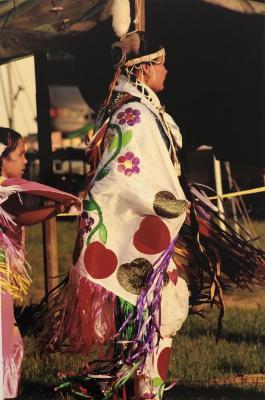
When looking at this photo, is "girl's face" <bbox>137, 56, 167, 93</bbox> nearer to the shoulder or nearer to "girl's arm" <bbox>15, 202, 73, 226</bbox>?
the shoulder

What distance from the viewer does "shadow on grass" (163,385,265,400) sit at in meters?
5.21

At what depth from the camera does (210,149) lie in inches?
223

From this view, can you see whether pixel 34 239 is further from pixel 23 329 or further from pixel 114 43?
pixel 114 43

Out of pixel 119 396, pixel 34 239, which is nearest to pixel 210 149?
pixel 119 396

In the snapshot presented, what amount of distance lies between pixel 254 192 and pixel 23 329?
4.70 feet

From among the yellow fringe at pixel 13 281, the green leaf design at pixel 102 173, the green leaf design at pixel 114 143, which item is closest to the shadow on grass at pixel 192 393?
the yellow fringe at pixel 13 281

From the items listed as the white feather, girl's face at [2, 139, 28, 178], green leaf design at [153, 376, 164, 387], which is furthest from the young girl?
the white feather

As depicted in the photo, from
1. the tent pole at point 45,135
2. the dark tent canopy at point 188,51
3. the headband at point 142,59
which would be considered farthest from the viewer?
the tent pole at point 45,135

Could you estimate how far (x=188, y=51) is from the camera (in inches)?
215

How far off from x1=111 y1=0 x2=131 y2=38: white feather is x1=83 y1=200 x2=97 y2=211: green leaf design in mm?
823

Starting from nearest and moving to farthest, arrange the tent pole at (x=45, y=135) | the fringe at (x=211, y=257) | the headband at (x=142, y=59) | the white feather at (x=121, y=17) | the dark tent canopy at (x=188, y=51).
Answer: the headband at (x=142, y=59) < the fringe at (x=211, y=257) < the white feather at (x=121, y=17) < the dark tent canopy at (x=188, y=51) < the tent pole at (x=45, y=135)

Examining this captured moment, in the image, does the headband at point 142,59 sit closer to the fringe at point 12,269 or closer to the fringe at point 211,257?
the fringe at point 211,257

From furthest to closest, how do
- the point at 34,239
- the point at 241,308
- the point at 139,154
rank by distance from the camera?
the point at 34,239 → the point at 241,308 → the point at 139,154

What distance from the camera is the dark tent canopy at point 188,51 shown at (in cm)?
533
